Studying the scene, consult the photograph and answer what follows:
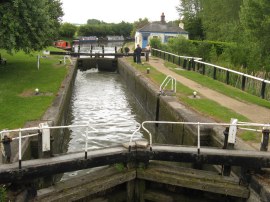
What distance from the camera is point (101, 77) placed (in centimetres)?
2522

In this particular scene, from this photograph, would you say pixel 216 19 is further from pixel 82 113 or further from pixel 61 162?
pixel 61 162

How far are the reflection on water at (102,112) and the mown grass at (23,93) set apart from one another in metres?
1.48

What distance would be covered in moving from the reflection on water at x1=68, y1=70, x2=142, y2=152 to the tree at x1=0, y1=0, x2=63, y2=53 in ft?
11.4

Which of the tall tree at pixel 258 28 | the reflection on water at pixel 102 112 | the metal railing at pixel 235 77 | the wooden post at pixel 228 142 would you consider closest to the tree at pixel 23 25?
the reflection on water at pixel 102 112

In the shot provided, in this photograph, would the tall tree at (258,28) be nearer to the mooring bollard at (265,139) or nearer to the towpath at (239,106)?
the towpath at (239,106)

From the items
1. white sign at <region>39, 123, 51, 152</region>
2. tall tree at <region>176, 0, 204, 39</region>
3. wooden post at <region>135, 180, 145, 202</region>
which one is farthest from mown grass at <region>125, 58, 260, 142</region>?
tall tree at <region>176, 0, 204, 39</region>

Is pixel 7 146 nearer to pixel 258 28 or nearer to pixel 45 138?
pixel 45 138

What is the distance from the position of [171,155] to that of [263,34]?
14098 millimetres

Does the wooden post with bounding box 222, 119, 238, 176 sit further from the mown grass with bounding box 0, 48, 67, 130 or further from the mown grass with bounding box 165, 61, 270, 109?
the mown grass with bounding box 0, 48, 67, 130

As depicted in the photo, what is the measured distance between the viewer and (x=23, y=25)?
14.2 meters

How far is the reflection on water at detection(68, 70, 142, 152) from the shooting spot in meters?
10.6

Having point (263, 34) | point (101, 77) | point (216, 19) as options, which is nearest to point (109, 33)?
point (216, 19)

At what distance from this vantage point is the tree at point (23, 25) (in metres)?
13.4

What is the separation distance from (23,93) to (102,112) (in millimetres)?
3683
